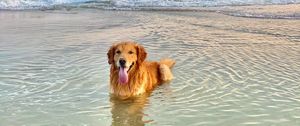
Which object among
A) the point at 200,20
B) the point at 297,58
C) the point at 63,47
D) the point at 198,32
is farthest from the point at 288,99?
the point at 200,20

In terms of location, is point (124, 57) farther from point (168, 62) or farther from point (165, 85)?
point (168, 62)

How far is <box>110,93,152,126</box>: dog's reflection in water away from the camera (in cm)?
601

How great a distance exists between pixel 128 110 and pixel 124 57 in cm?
86

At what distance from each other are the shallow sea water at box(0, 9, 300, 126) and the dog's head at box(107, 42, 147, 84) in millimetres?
417

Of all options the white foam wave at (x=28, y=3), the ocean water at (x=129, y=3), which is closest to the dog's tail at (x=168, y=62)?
the ocean water at (x=129, y=3)

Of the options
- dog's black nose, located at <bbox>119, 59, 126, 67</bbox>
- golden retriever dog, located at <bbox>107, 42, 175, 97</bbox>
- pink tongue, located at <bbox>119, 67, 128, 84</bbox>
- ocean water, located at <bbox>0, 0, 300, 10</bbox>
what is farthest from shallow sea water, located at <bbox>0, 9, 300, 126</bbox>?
ocean water, located at <bbox>0, 0, 300, 10</bbox>

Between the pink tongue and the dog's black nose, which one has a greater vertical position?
the dog's black nose

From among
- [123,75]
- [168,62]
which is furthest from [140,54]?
[168,62]

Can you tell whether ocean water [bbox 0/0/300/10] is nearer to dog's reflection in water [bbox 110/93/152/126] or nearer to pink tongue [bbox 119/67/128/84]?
pink tongue [bbox 119/67/128/84]

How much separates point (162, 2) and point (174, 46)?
12.6m

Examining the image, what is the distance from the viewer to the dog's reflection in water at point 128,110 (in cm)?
601

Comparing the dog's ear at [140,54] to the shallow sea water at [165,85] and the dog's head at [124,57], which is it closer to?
the dog's head at [124,57]

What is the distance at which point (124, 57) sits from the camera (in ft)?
23.2

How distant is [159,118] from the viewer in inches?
239
